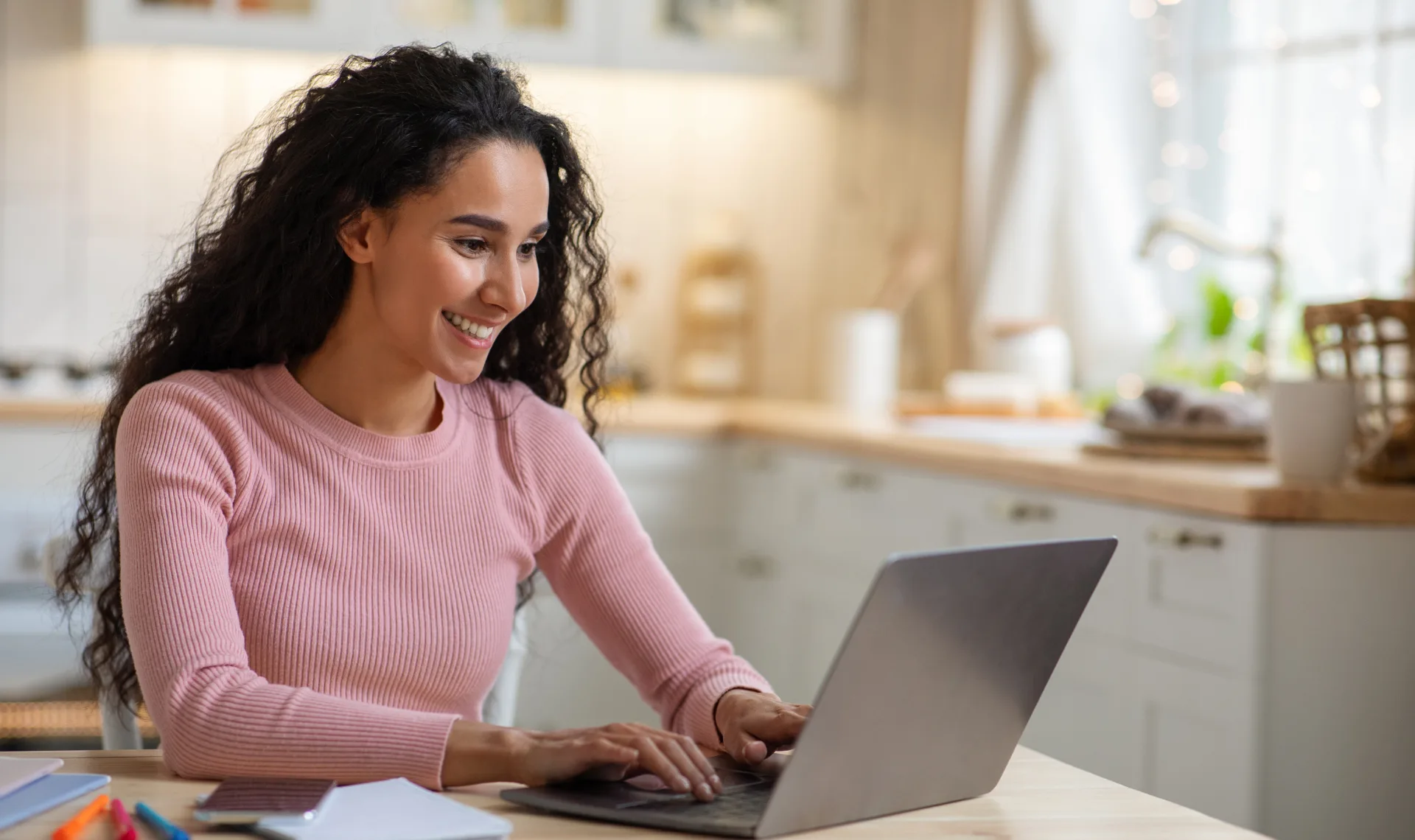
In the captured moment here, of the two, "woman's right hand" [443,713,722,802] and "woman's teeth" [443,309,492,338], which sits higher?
"woman's teeth" [443,309,492,338]

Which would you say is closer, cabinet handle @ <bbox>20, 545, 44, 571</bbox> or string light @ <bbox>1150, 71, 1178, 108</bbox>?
cabinet handle @ <bbox>20, 545, 44, 571</bbox>

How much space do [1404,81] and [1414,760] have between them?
4.16 ft

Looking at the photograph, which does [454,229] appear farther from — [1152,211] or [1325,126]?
[1152,211]

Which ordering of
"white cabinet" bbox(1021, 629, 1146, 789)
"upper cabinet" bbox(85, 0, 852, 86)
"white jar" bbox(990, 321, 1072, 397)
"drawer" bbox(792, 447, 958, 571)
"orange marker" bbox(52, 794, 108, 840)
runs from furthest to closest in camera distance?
"upper cabinet" bbox(85, 0, 852, 86) < "white jar" bbox(990, 321, 1072, 397) < "drawer" bbox(792, 447, 958, 571) < "white cabinet" bbox(1021, 629, 1146, 789) < "orange marker" bbox(52, 794, 108, 840)

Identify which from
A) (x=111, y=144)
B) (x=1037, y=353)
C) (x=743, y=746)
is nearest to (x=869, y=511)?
(x=1037, y=353)

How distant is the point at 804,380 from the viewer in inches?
159

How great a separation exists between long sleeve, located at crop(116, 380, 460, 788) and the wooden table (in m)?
0.04

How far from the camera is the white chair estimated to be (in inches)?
57.7

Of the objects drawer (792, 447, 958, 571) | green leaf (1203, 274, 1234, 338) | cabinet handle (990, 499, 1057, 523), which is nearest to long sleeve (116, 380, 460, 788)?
cabinet handle (990, 499, 1057, 523)

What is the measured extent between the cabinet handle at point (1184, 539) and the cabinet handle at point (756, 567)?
1.32m

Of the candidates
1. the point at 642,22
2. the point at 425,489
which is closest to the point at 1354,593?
the point at 425,489

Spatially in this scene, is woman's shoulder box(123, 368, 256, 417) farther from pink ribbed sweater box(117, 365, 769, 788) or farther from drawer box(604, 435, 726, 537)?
drawer box(604, 435, 726, 537)

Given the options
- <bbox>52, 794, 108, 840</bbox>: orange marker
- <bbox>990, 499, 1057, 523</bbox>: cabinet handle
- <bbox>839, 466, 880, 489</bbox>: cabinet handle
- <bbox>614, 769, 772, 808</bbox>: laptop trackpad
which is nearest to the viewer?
<bbox>52, 794, 108, 840</bbox>: orange marker

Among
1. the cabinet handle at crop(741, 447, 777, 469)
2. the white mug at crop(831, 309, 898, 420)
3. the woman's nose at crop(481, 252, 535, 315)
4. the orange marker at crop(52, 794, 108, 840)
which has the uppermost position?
the woman's nose at crop(481, 252, 535, 315)
